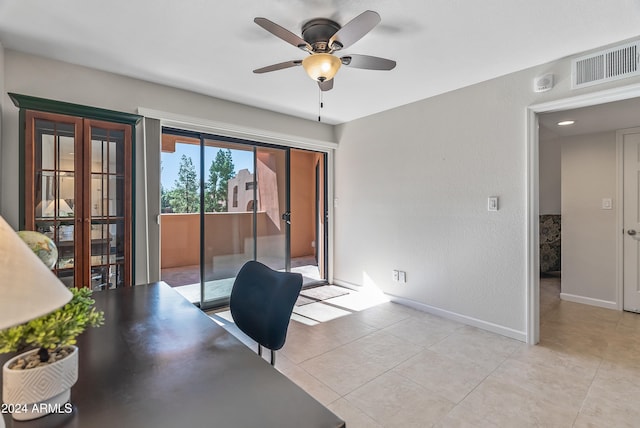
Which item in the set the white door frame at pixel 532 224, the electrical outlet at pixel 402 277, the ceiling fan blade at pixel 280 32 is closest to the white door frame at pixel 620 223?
the white door frame at pixel 532 224

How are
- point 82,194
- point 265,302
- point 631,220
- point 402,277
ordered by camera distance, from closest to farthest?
point 265,302, point 82,194, point 631,220, point 402,277

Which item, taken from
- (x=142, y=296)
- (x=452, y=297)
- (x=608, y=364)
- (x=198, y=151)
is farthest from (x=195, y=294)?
(x=608, y=364)

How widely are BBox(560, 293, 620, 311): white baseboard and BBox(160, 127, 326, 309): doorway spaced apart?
339 cm

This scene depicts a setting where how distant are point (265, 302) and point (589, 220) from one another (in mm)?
4368

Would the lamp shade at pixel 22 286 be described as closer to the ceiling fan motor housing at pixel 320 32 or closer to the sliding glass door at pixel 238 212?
the ceiling fan motor housing at pixel 320 32

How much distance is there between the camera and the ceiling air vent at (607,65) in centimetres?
223

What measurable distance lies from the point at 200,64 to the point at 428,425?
3.12 metres

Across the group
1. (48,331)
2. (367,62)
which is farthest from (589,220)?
(48,331)

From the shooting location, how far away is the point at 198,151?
369 cm

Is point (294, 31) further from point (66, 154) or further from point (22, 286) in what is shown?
point (22, 286)

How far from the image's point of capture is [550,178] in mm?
5074

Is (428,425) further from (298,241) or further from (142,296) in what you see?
(298,241)

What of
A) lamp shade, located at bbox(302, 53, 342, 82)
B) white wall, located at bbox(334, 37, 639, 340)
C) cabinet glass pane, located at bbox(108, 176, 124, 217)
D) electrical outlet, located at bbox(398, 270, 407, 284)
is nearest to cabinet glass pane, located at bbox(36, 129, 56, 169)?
cabinet glass pane, located at bbox(108, 176, 124, 217)

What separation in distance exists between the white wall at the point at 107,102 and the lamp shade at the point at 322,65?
1.82 m
